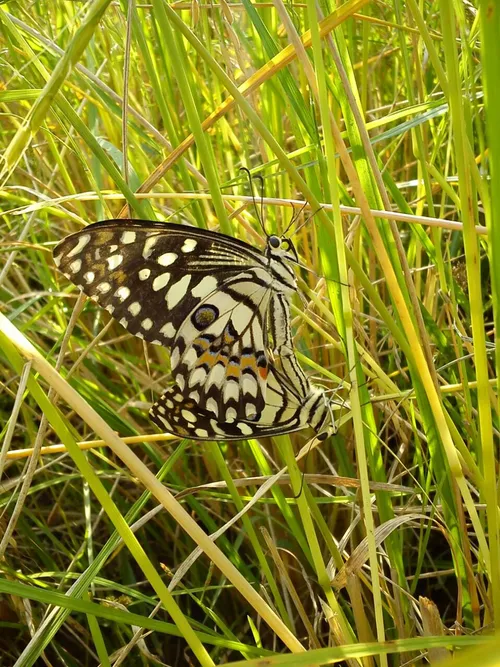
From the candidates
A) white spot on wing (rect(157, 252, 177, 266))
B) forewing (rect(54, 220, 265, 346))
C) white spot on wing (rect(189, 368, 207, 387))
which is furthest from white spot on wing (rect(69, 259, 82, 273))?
white spot on wing (rect(189, 368, 207, 387))

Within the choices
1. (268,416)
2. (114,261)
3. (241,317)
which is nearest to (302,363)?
(241,317)

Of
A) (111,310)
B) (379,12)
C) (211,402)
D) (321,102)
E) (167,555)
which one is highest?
(379,12)

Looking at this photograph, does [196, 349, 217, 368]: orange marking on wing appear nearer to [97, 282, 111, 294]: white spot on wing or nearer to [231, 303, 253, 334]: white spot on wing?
[231, 303, 253, 334]: white spot on wing

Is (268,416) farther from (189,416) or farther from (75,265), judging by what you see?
(75,265)

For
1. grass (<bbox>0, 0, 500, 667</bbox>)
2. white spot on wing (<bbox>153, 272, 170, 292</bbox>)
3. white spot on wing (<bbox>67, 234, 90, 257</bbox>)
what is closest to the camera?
grass (<bbox>0, 0, 500, 667</bbox>)

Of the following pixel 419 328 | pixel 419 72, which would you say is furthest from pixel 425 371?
pixel 419 72

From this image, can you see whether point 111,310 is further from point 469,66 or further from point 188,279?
point 469,66
